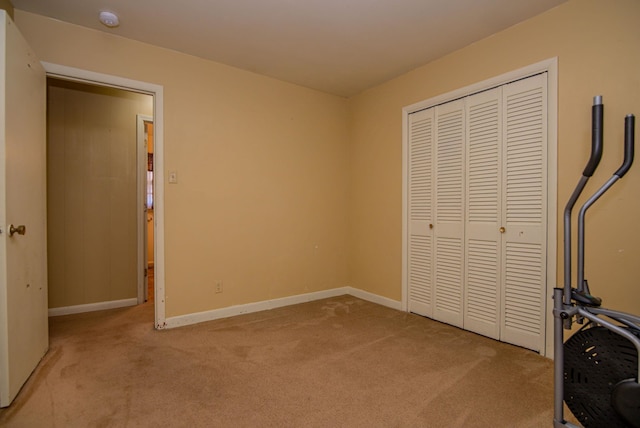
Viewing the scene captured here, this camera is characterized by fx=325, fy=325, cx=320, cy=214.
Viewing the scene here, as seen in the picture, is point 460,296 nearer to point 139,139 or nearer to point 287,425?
point 287,425

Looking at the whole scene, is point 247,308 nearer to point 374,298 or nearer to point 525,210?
point 374,298

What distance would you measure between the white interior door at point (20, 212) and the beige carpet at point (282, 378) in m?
0.23

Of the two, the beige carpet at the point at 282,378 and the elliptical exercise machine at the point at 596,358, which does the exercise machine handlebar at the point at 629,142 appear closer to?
the elliptical exercise machine at the point at 596,358

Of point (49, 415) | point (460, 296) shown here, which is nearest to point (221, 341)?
point (49, 415)

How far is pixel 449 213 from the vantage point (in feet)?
9.82

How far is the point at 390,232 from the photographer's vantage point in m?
3.55

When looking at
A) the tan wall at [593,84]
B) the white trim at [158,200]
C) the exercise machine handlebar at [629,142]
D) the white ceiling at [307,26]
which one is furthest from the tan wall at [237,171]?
the exercise machine handlebar at [629,142]

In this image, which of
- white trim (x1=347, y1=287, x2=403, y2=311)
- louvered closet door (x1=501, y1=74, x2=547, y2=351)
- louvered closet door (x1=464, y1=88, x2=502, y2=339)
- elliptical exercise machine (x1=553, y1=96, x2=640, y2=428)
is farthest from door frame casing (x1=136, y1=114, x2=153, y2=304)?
elliptical exercise machine (x1=553, y1=96, x2=640, y2=428)

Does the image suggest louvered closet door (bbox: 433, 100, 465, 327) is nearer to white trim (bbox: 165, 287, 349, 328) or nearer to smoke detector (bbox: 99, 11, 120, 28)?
white trim (bbox: 165, 287, 349, 328)

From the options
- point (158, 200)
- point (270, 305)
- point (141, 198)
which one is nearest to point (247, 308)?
point (270, 305)

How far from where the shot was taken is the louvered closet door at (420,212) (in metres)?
3.16

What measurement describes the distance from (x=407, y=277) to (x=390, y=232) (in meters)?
0.51

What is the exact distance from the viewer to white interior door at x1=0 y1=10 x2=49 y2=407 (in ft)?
5.51

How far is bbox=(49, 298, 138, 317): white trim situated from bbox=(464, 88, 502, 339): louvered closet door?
137 inches
